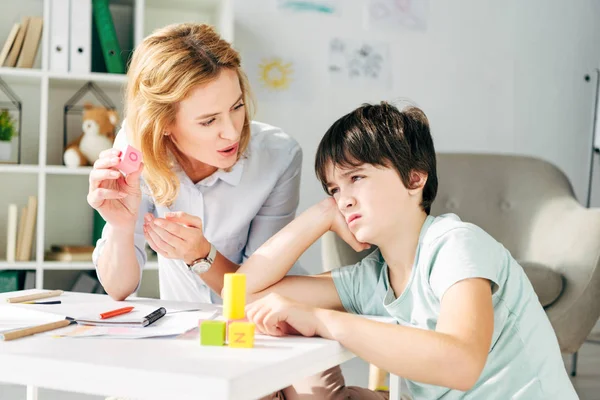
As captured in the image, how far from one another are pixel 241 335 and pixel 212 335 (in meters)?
0.04

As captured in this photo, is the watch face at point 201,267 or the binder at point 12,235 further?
the binder at point 12,235

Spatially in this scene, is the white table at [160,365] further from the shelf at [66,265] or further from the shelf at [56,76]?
the shelf at [56,76]

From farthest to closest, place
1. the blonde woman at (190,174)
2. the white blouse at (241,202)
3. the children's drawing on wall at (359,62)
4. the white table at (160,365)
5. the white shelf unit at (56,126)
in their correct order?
the children's drawing on wall at (359,62) → the white shelf unit at (56,126) → the white blouse at (241,202) → the blonde woman at (190,174) → the white table at (160,365)

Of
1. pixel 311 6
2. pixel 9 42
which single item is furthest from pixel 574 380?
pixel 9 42

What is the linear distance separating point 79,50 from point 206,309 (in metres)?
1.83

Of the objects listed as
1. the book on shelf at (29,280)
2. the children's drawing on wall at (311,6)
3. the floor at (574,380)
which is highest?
the children's drawing on wall at (311,6)

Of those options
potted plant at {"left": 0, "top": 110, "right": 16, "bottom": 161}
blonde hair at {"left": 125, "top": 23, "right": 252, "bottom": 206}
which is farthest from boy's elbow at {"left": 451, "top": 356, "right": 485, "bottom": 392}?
potted plant at {"left": 0, "top": 110, "right": 16, "bottom": 161}

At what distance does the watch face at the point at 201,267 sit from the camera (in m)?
1.36

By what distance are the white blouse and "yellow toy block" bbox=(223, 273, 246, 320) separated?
2.23 feet

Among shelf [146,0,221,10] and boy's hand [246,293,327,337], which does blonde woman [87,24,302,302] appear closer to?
boy's hand [246,293,327,337]

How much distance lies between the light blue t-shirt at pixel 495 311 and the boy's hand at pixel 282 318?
19 centimetres

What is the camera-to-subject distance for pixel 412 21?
3.48 m

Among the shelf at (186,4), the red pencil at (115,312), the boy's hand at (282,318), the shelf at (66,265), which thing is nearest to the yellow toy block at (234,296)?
the boy's hand at (282,318)

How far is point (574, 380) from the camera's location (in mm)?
2602
